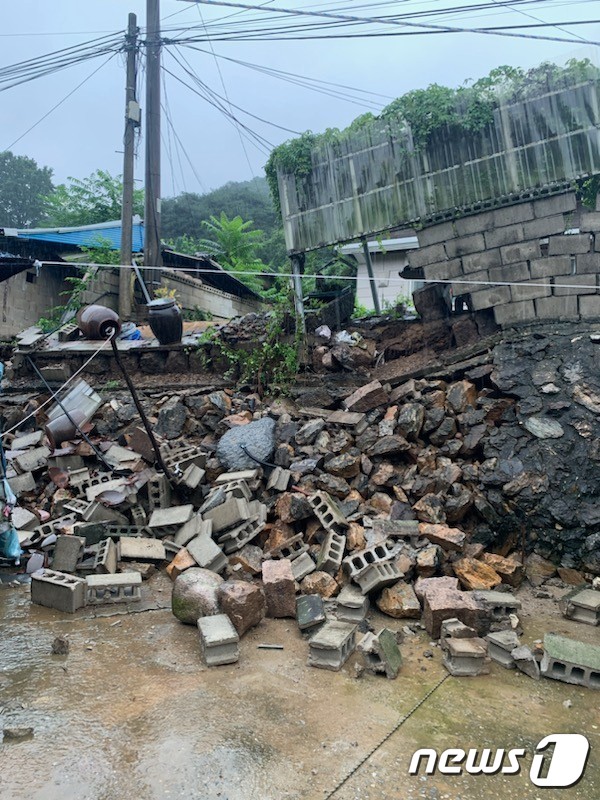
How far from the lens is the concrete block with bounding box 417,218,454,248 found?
881cm

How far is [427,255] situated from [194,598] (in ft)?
21.6

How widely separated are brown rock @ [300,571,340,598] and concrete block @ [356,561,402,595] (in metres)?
0.27

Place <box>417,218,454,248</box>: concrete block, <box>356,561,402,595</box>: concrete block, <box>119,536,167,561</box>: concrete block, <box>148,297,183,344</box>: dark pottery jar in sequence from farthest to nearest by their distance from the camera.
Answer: <box>148,297,183,344</box>: dark pottery jar
<box>417,218,454,248</box>: concrete block
<box>119,536,167,561</box>: concrete block
<box>356,561,402,595</box>: concrete block

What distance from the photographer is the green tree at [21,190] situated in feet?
121

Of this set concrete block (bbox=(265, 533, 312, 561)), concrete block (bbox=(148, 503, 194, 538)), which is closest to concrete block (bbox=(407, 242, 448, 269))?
concrete block (bbox=(265, 533, 312, 561))

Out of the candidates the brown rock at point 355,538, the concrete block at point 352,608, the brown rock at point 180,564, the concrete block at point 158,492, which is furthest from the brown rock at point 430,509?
the concrete block at point 158,492

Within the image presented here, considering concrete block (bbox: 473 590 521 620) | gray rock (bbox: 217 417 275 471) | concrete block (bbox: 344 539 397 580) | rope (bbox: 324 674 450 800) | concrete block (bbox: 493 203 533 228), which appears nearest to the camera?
rope (bbox: 324 674 450 800)

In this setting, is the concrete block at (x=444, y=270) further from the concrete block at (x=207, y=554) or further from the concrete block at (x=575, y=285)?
the concrete block at (x=207, y=554)

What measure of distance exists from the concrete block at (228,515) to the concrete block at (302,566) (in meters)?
0.92

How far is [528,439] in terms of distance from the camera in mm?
6809

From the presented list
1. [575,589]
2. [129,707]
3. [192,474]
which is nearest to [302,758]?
[129,707]

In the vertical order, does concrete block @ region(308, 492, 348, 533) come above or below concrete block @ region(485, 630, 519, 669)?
above

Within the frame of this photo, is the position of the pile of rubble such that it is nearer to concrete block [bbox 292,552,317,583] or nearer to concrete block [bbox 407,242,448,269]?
concrete block [bbox 292,552,317,583]

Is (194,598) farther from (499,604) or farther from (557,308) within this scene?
(557,308)
